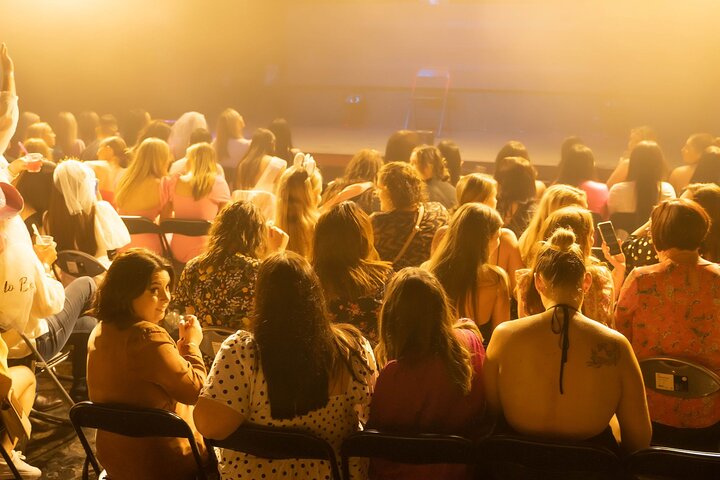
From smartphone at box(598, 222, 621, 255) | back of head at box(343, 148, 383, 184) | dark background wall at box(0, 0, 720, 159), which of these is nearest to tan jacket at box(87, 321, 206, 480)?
smartphone at box(598, 222, 621, 255)

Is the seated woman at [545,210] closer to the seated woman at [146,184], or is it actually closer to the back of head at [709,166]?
the back of head at [709,166]

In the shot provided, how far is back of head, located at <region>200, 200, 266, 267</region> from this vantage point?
291cm

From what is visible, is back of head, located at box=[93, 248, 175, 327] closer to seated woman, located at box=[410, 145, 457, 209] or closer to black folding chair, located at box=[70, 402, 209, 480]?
black folding chair, located at box=[70, 402, 209, 480]

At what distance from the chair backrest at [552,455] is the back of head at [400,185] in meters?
1.86

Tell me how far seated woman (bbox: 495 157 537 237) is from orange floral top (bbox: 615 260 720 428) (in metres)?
1.55

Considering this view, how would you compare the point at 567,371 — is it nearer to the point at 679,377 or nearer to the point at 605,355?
the point at 605,355

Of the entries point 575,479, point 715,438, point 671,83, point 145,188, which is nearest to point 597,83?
point 671,83

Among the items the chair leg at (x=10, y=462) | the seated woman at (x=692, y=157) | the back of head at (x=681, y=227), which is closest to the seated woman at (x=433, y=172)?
the back of head at (x=681, y=227)

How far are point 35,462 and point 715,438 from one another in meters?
2.82

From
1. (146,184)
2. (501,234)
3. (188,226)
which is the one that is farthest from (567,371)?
(146,184)

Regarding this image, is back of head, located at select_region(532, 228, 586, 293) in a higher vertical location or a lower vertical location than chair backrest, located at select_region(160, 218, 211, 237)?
higher

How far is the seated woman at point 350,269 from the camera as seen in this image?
278 centimetres

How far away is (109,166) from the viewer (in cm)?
517

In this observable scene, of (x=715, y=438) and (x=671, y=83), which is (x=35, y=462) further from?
(x=671, y=83)
